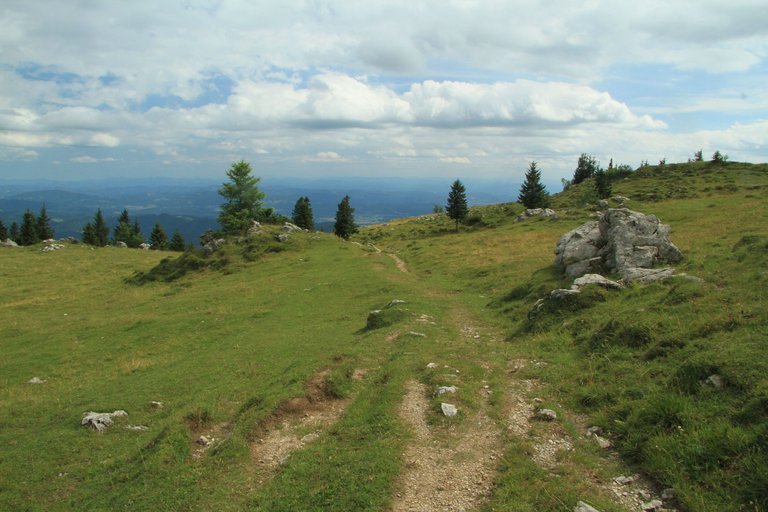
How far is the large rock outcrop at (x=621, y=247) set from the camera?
26734mm

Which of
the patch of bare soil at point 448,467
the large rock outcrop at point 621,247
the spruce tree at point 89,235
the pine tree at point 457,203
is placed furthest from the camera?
the spruce tree at point 89,235

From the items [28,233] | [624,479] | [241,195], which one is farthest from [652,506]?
[28,233]

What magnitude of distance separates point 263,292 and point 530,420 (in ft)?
108

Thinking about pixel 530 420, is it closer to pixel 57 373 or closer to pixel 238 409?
pixel 238 409

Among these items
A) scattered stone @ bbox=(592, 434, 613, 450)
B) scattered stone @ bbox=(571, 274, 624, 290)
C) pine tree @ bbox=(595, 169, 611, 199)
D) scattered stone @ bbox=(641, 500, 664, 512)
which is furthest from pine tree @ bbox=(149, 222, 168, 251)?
scattered stone @ bbox=(641, 500, 664, 512)

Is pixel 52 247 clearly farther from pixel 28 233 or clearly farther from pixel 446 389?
pixel 446 389

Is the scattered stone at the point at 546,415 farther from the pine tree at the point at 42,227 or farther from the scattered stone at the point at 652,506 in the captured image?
the pine tree at the point at 42,227

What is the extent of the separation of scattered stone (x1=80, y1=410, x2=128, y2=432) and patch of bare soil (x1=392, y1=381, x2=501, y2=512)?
1109cm

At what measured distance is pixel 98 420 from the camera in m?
15.7

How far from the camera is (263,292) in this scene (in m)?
41.4

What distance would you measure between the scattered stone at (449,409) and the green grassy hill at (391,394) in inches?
10.4

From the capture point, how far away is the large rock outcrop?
26734 millimetres

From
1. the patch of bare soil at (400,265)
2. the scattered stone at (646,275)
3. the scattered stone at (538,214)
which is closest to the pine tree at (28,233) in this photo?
the patch of bare soil at (400,265)

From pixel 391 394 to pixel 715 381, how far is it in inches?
358
